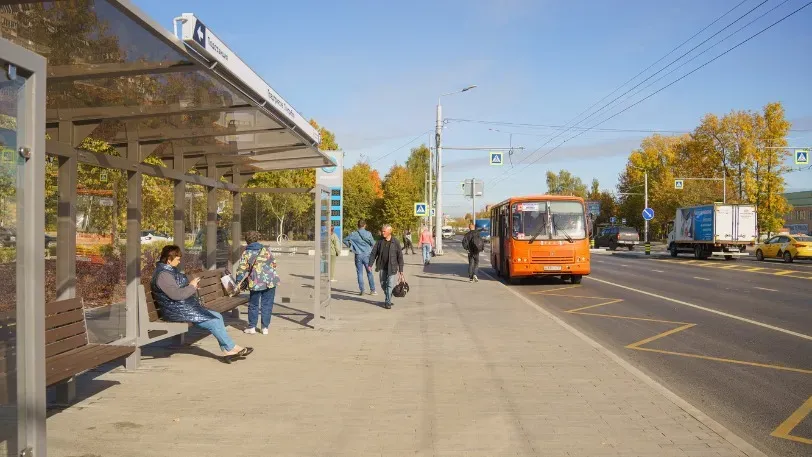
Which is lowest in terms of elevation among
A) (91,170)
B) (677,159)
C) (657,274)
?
(657,274)

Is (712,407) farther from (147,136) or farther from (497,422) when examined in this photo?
(147,136)

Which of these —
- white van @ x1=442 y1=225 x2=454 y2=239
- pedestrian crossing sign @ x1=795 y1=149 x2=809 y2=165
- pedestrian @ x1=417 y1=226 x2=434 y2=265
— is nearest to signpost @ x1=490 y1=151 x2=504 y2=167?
pedestrian @ x1=417 y1=226 x2=434 y2=265

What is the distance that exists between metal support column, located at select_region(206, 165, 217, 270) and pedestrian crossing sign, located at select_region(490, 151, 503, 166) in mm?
25039

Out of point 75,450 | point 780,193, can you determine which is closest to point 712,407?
point 75,450

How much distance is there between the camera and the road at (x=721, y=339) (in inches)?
243

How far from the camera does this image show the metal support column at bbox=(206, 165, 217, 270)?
11898 millimetres

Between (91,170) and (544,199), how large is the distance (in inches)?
586

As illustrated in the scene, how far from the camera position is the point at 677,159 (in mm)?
75938

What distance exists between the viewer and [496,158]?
118 ft

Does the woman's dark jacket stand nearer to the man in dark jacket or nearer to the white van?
the man in dark jacket

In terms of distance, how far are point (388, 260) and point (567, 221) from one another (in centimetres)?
855

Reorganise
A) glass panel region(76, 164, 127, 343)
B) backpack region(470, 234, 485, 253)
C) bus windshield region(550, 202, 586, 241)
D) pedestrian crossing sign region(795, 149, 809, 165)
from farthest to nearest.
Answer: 1. pedestrian crossing sign region(795, 149, 809, 165)
2. backpack region(470, 234, 485, 253)
3. bus windshield region(550, 202, 586, 241)
4. glass panel region(76, 164, 127, 343)

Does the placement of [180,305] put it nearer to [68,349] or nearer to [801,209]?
[68,349]

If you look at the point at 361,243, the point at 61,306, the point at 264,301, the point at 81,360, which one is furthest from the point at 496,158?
the point at 81,360
